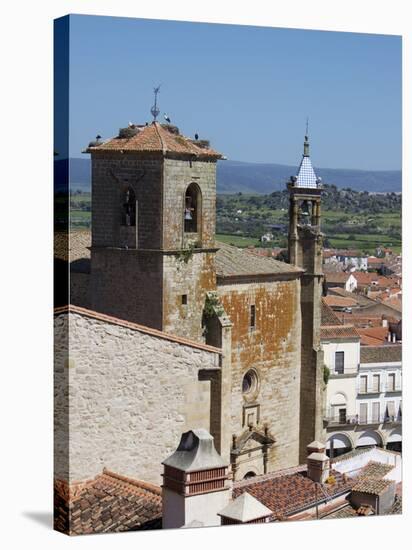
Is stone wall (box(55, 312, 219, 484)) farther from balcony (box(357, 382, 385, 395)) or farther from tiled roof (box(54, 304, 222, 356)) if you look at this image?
balcony (box(357, 382, 385, 395))

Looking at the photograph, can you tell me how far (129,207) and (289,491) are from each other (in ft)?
15.2

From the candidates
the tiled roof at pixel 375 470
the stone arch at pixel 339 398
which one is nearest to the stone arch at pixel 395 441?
the tiled roof at pixel 375 470

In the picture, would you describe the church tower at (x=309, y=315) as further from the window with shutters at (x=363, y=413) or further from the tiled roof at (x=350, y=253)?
the window with shutters at (x=363, y=413)

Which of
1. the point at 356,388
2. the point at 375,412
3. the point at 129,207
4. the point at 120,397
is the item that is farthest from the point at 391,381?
the point at 120,397

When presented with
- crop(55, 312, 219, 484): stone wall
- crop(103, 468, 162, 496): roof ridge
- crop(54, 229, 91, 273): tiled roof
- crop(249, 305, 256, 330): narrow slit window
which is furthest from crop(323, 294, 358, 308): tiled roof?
crop(103, 468, 162, 496): roof ridge

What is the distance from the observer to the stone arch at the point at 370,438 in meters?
26.2

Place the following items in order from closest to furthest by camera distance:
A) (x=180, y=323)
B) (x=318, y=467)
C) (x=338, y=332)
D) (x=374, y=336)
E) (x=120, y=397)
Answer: (x=120, y=397), (x=318, y=467), (x=180, y=323), (x=374, y=336), (x=338, y=332)

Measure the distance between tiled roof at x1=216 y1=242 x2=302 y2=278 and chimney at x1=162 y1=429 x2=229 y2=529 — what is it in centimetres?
564

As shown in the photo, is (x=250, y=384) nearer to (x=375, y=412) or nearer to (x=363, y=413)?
(x=363, y=413)

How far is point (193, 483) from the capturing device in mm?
20109

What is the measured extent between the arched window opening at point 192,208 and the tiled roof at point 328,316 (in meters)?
4.62

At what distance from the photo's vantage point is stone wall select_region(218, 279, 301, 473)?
1029 inches

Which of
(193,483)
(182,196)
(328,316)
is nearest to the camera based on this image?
(193,483)

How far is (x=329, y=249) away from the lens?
27.9 meters
